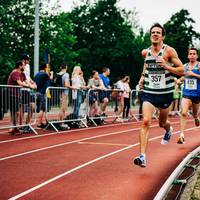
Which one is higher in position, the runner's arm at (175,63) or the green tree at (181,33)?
the green tree at (181,33)

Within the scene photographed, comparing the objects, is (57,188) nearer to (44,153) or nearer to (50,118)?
(44,153)

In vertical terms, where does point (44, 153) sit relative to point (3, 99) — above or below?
below

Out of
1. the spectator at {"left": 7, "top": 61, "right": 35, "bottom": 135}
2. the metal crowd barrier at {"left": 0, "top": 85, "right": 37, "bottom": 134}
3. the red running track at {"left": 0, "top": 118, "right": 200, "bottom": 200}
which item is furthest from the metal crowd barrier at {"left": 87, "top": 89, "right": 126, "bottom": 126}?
the red running track at {"left": 0, "top": 118, "right": 200, "bottom": 200}

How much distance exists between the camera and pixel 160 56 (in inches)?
260

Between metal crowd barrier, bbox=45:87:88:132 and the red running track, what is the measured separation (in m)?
1.68

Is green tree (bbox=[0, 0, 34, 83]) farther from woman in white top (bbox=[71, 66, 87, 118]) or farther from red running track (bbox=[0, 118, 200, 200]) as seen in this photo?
red running track (bbox=[0, 118, 200, 200])

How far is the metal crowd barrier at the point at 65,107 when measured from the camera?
42.6ft

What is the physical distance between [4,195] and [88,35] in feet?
192

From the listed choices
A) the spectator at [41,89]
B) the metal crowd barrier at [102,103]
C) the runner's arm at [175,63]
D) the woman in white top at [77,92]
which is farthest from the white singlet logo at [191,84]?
the metal crowd barrier at [102,103]

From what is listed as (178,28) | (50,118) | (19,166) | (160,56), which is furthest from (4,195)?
(178,28)

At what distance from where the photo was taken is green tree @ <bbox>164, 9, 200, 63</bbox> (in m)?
68.0

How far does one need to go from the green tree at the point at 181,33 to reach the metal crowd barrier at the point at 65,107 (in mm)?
54521

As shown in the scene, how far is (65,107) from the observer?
13.5m

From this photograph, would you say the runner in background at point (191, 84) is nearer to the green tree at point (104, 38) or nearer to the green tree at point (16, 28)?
the green tree at point (16, 28)
